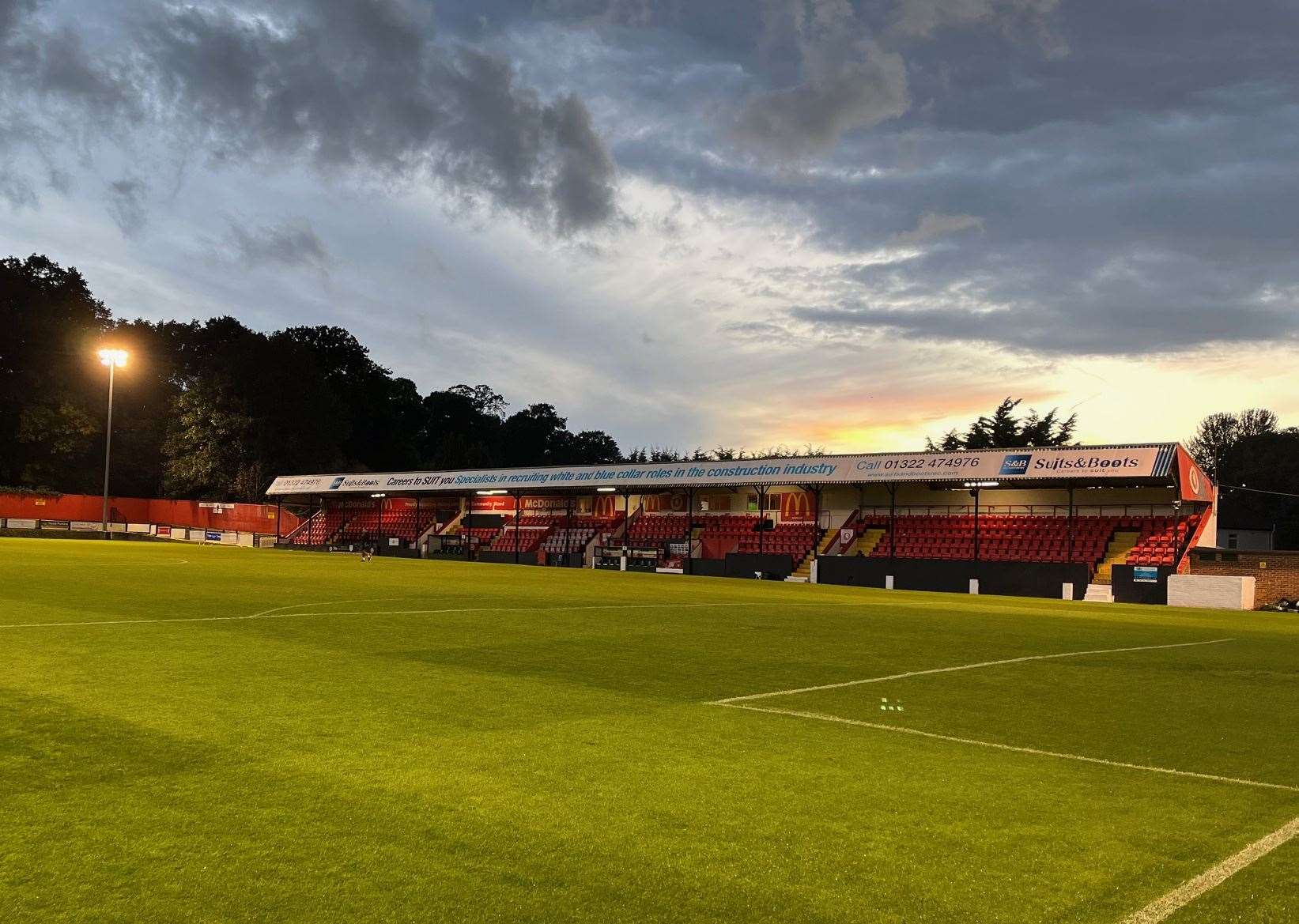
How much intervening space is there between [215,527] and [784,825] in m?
79.3

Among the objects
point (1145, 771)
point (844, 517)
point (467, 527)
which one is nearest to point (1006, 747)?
point (1145, 771)

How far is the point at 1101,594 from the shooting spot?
35.1 metres

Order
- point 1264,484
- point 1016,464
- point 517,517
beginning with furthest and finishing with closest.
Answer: point 1264,484, point 517,517, point 1016,464

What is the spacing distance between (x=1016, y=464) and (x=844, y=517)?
430 inches

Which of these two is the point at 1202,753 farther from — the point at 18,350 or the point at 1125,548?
the point at 18,350

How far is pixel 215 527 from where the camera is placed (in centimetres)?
7706

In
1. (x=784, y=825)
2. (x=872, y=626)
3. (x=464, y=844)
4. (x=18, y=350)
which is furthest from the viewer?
(x=18, y=350)

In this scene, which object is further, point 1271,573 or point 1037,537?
point 1037,537

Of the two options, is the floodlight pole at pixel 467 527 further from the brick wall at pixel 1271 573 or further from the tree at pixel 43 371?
the brick wall at pixel 1271 573

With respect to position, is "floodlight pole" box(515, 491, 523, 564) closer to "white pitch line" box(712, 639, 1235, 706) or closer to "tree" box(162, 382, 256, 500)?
"tree" box(162, 382, 256, 500)

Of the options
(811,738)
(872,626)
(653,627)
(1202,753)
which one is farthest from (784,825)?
(872,626)

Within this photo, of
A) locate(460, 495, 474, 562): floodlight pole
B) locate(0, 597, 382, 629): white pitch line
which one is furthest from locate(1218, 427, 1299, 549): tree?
locate(0, 597, 382, 629): white pitch line

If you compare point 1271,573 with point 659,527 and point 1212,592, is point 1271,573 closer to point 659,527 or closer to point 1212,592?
point 1212,592

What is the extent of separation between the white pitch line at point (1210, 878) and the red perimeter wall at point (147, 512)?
74821 mm
